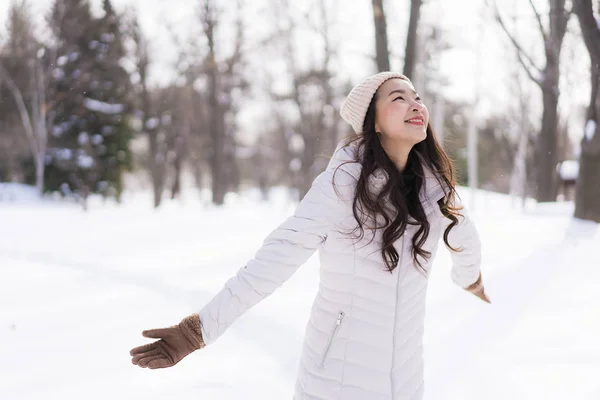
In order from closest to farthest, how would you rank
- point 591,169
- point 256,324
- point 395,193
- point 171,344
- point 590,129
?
1. point 171,344
2. point 395,193
3. point 256,324
4. point 591,169
5. point 590,129

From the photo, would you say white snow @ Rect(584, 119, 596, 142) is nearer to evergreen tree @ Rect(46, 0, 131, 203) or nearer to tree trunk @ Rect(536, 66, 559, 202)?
tree trunk @ Rect(536, 66, 559, 202)

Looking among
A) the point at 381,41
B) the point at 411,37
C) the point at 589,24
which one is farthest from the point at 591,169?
the point at 381,41

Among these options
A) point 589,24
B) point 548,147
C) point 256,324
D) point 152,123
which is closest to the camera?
point 256,324

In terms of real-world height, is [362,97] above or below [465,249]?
above

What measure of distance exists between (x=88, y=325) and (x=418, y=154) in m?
3.50

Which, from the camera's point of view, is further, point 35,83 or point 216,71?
point 35,83

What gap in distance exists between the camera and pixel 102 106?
27.1m

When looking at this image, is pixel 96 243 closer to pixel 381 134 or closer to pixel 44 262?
pixel 44 262

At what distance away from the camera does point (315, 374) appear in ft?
5.72

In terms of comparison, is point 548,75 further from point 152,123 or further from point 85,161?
point 85,161

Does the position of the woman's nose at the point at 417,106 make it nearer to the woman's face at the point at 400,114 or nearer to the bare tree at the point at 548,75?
the woman's face at the point at 400,114

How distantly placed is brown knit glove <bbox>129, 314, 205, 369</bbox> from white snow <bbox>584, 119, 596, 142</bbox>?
821 cm

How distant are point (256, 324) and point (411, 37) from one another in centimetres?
579

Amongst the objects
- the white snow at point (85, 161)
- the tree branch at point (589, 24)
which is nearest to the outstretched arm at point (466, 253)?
the tree branch at point (589, 24)
